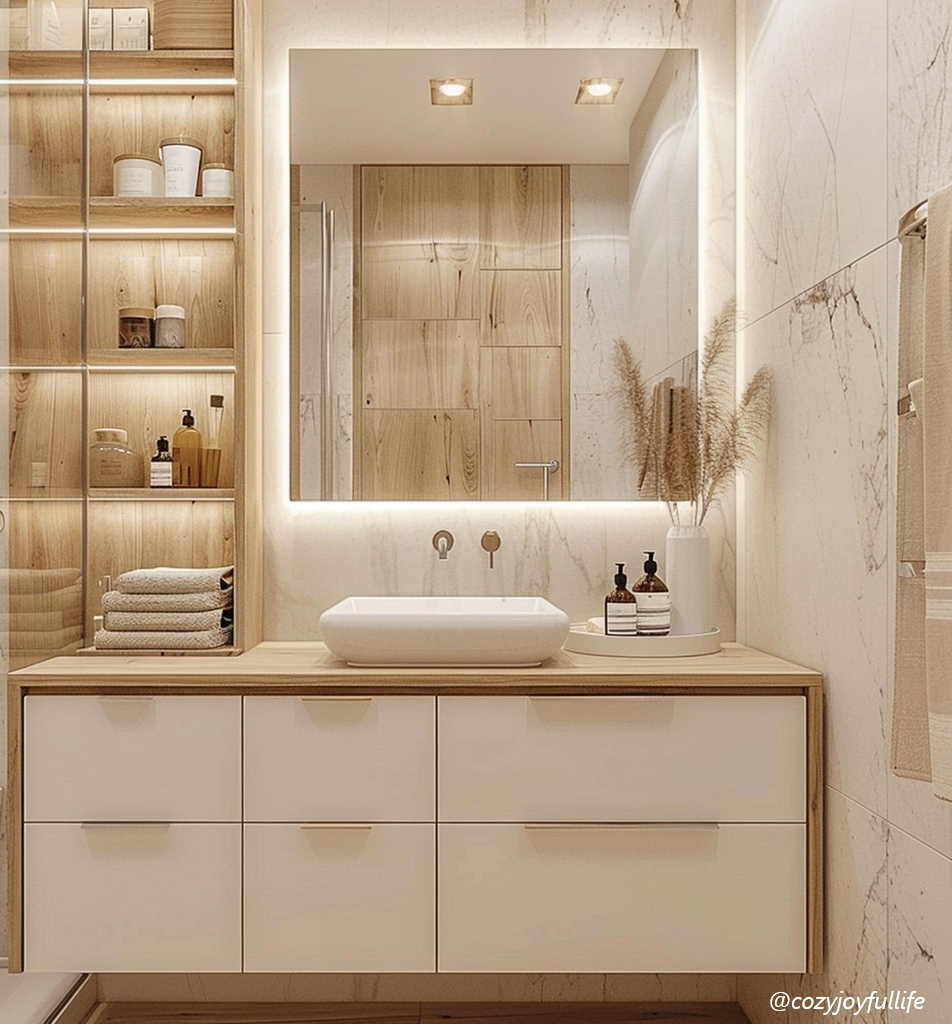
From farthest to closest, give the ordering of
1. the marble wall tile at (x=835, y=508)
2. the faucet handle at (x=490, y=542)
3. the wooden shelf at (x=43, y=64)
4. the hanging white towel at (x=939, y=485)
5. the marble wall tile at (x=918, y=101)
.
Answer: the faucet handle at (x=490, y=542)
the wooden shelf at (x=43, y=64)
the marble wall tile at (x=835, y=508)
the marble wall tile at (x=918, y=101)
the hanging white towel at (x=939, y=485)

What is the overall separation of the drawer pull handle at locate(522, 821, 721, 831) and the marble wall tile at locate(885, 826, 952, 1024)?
1.22 feet

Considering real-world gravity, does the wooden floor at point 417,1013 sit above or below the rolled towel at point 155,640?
below

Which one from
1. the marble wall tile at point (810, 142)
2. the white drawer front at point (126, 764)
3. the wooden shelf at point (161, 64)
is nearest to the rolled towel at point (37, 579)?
the white drawer front at point (126, 764)

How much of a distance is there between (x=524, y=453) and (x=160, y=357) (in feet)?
2.86

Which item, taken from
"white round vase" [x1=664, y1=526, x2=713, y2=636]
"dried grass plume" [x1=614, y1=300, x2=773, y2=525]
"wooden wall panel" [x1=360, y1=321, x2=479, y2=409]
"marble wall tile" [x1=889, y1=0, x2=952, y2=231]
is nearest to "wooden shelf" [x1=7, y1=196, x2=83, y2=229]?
"wooden wall panel" [x1=360, y1=321, x2=479, y2=409]

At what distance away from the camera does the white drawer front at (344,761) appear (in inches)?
74.2

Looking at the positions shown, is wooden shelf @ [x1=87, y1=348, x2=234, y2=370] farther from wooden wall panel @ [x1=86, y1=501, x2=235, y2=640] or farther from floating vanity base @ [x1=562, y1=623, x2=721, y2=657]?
floating vanity base @ [x1=562, y1=623, x2=721, y2=657]

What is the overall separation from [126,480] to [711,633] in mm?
1361

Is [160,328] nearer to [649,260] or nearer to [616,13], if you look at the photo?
[649,260]

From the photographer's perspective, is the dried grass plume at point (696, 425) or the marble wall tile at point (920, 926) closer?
the marble wall tile at point (920, 926)

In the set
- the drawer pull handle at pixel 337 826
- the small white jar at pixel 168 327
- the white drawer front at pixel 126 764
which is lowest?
the drawer pull handle at pixel 337 826

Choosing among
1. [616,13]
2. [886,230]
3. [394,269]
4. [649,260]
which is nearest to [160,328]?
[394,269]

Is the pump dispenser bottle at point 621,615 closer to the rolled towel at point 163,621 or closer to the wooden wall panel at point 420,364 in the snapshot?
the wooden wall panel at point 420,364

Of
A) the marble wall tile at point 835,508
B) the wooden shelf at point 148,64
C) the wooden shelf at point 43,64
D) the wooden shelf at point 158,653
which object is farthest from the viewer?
the wooden shelf at point 148,64
